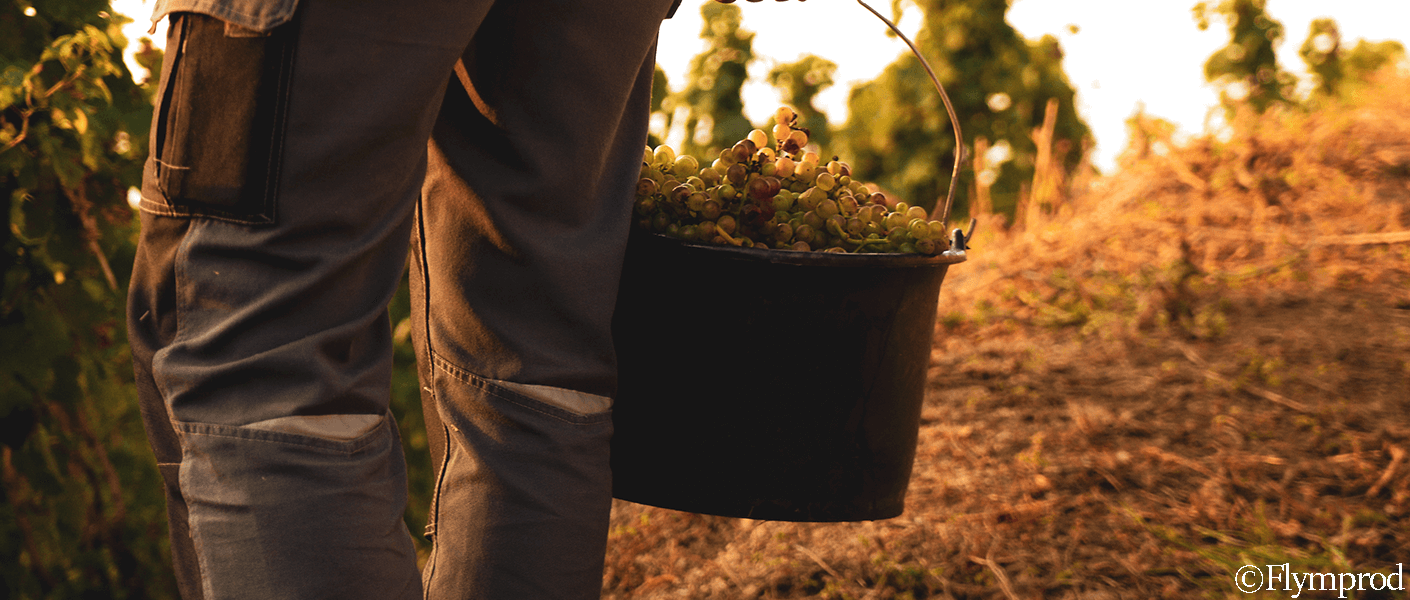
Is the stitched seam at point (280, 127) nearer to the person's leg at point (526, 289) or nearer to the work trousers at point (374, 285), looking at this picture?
the work trousers at point (374, 285)

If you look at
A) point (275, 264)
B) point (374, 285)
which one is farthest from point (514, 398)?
point (275, 264)

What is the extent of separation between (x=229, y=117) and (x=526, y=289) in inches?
18.0

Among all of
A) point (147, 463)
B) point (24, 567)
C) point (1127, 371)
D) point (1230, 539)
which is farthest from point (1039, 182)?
point (24, 567)

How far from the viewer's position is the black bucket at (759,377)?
62.5 inches

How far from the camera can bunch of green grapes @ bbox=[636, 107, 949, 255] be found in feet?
5.25

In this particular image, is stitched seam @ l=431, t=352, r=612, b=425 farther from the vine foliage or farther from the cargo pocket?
the vine foliage

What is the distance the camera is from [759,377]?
1628mm

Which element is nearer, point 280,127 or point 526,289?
point 280,127

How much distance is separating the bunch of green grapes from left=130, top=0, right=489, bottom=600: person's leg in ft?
1.76

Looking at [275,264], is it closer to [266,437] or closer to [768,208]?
[266,437]

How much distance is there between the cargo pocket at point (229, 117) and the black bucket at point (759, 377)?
0.64 m

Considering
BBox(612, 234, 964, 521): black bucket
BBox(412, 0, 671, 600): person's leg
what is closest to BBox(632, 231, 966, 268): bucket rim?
BBox(612, 234, 964, 521): black bucket

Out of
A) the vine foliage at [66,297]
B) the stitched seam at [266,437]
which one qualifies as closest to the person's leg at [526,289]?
the stitched seam at [266,437]

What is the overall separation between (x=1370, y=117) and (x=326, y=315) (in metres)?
5.81
